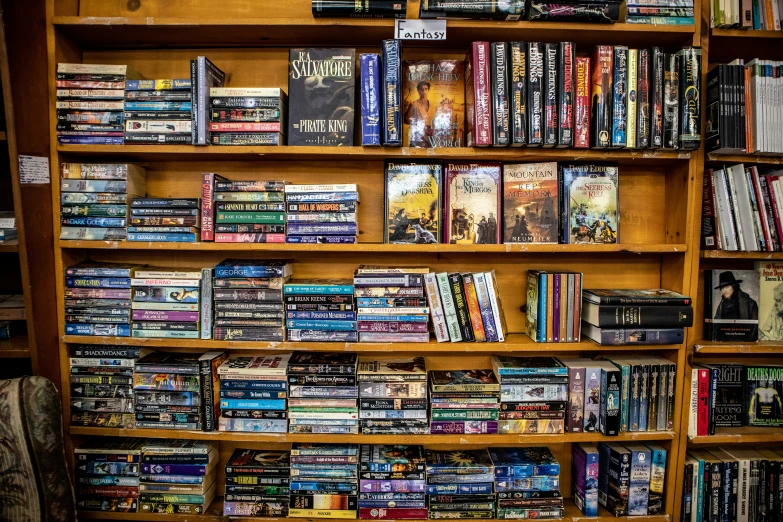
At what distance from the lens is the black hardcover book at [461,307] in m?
1.63

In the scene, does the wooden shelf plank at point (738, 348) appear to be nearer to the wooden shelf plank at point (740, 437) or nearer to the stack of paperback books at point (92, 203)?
the wooden shelf plank at point (740, 437)

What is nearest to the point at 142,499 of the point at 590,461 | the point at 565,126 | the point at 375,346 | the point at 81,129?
the point at 375,346

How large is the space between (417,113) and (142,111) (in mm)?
1042

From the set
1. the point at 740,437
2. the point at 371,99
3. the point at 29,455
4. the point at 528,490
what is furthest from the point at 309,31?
the point at 740,437

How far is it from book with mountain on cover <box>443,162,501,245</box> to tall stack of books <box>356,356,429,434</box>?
0.57 metres

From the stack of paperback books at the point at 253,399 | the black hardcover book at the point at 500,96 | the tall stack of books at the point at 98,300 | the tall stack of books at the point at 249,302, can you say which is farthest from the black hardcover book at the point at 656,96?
the tall stack of books at the point at 98,300

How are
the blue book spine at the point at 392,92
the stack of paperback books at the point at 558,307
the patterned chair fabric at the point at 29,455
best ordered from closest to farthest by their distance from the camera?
the patterned chair fabric at the point at 29,455 < the blue book spine at the point at 392,92 < the stack of paperback books at the point at 558,307

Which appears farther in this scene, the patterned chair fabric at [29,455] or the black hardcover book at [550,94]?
the black hardcover book at [550,94]

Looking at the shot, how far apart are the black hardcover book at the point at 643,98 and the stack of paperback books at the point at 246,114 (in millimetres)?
1320

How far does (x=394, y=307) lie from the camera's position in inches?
64.8

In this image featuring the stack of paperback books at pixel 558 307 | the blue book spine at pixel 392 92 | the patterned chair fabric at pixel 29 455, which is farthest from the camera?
the stack of paperback books at pixel 558 307

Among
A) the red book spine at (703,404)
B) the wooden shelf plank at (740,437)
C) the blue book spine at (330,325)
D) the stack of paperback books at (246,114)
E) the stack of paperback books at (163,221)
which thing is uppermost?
the stack of paperback books at (246,114)

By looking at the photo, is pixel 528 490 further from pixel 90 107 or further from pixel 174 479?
pixel 90 107

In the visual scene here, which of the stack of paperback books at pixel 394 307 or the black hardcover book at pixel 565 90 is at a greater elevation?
the black hardcover book at pixel 565 90
